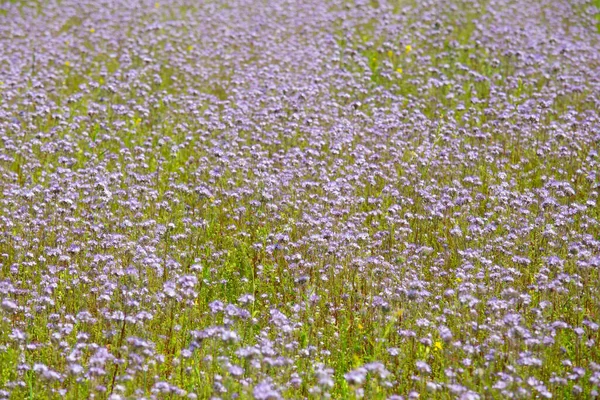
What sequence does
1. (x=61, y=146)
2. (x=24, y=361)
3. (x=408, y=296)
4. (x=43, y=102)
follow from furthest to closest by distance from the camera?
(x=43, y=102) < (x=61, y=146) < (x=408, y=296) < (x=24, y=361)

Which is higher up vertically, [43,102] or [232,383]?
[232,383]

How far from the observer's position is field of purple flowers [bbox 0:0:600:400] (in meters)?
5.34

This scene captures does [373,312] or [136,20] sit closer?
[373,312]

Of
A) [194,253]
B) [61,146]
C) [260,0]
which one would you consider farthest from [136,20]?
[194,253]

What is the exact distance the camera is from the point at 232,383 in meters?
4.92

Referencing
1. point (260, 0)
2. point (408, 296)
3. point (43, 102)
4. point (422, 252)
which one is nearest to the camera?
point (408, 296)

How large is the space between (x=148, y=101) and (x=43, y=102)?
4.66 ft

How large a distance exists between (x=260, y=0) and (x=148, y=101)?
22.3 ft

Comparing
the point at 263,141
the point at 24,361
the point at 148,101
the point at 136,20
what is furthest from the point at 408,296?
the point at 136,20

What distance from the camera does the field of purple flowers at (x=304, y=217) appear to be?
5340 mm

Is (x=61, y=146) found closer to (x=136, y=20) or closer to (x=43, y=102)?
(x=43, y=102)

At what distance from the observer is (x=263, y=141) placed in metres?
8.88

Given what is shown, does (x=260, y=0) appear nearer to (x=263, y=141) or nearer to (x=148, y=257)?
(x=263, y=141)

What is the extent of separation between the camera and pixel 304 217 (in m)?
7.10
